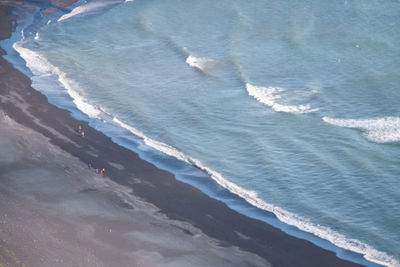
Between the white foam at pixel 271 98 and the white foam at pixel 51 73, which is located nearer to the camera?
the white foam at pixel 271 98

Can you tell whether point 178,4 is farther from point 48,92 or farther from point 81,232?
point 81,232

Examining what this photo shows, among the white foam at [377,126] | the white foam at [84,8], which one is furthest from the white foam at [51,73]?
the white foam at [377,126]

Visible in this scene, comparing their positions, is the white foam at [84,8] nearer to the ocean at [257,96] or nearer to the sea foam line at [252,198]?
the ocean at [257,96]

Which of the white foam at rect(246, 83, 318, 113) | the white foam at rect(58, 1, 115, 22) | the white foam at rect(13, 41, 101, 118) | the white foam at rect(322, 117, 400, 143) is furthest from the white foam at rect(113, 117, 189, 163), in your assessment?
the white foam at rect(58, 1, 115, 22)

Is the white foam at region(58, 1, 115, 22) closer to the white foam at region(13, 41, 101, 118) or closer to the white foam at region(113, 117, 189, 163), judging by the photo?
the white foam at region(13, 41, 101, 118)

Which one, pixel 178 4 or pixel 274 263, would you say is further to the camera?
pixel 178 4

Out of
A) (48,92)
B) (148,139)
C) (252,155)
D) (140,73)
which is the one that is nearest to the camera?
(252,155)

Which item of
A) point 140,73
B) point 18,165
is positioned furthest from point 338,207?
point 140,73
